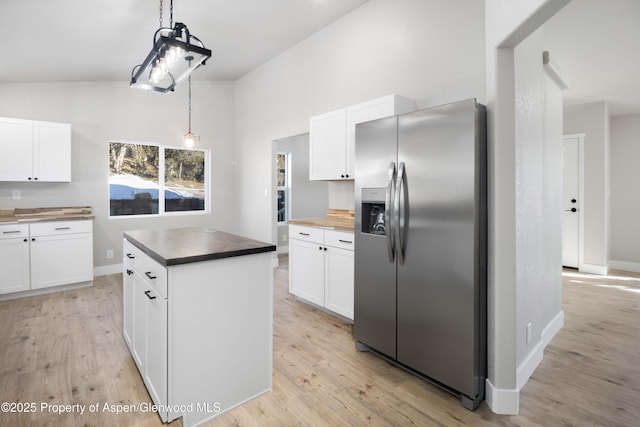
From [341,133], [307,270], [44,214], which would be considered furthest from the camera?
[44,214]

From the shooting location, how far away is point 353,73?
381 centimetres

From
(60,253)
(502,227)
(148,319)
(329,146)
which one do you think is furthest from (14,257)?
(502,227)

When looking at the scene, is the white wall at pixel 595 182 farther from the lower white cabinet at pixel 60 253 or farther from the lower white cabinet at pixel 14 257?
the lower white cabinet at pixel 14 257

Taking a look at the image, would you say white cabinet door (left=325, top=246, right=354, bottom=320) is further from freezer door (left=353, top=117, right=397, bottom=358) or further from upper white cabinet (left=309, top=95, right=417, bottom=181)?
upper white cabinet (left=309, top=95, right=417, bottom=181)

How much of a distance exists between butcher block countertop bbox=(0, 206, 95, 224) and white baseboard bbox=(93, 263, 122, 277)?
83 cm

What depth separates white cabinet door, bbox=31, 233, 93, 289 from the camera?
153 inches

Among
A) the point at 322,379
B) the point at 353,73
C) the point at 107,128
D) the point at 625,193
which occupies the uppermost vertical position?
the point at 353,73

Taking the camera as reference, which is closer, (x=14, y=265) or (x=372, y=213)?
(x=372, y=213)

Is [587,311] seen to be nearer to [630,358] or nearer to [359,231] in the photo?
[630,358]

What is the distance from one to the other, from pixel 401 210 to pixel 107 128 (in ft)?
15.6

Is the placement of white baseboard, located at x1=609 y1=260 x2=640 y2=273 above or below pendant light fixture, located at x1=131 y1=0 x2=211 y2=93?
below

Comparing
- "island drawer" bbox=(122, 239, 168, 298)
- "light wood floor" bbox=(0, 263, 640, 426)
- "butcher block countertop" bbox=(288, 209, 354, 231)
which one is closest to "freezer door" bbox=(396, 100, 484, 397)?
"light wood floor" bbox=(0, 263, 640, 426)

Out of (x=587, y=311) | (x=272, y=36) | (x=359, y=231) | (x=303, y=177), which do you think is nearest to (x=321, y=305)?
(x=359, y=231)

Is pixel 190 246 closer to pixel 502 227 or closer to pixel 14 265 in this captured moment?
pixel 502 227
